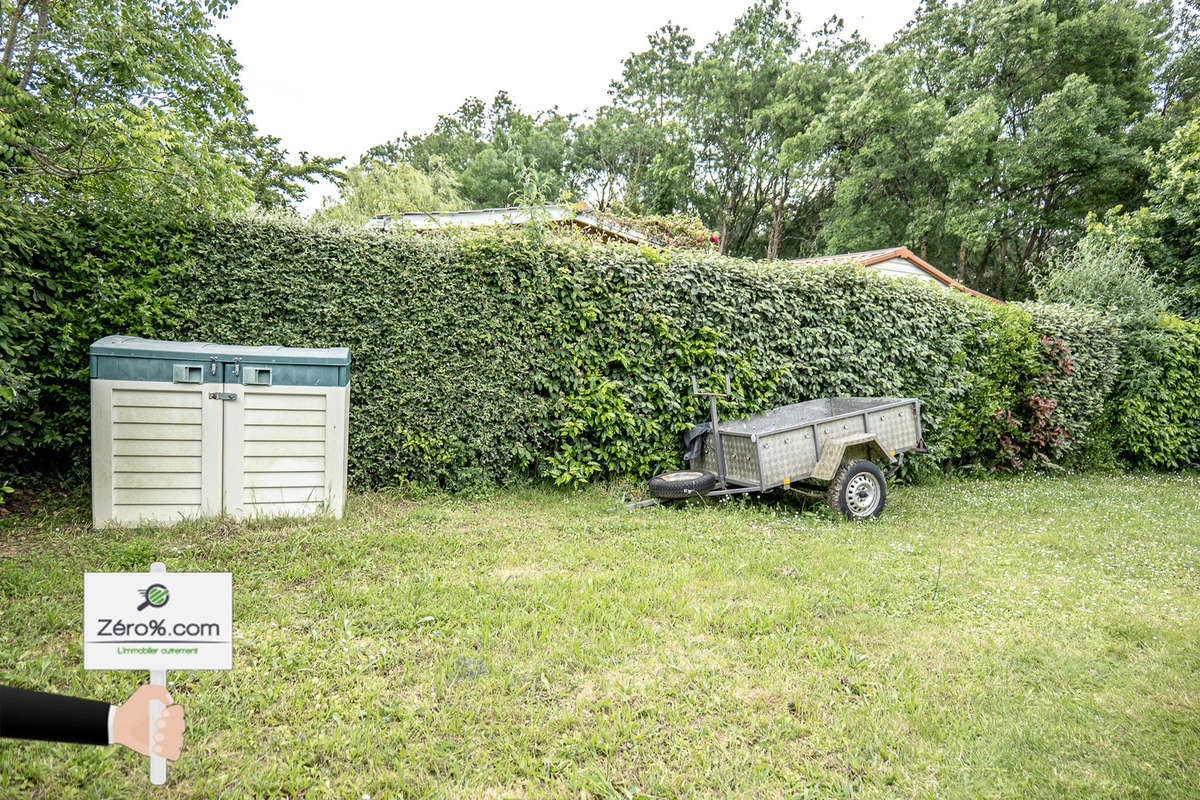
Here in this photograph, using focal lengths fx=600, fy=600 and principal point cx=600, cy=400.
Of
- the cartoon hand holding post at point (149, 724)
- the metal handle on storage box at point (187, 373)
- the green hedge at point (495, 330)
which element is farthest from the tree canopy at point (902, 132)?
the cartoon hand holding post at point (149, 724)

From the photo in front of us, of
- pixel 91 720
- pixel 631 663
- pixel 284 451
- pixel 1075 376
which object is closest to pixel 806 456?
pixel 631 663

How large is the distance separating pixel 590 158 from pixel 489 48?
10.9 m

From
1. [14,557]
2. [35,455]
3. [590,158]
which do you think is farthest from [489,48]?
[14,557]

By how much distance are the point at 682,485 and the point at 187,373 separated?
13.6 ft

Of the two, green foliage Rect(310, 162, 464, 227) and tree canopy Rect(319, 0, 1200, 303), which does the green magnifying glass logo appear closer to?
tree canopy Rect(319, 0, 1200, 303)

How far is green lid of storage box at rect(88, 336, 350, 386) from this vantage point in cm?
418

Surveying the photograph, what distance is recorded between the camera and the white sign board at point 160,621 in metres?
1.69

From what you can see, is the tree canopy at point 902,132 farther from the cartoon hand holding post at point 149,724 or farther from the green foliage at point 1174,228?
the cartoon hand holding post at point 149,724

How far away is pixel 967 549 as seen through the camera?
500 centimetres

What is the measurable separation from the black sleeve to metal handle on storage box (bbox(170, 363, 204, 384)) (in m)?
3.28

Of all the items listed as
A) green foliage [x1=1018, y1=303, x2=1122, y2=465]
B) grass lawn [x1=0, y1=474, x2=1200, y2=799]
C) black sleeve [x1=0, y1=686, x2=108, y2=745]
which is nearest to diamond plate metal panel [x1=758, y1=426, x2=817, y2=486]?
grass lawn [x1=0, y1=474, x2=1200, y2=799]

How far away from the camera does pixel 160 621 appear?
5.64 ft

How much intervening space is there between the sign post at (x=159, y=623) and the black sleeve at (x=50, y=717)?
167 millimetres

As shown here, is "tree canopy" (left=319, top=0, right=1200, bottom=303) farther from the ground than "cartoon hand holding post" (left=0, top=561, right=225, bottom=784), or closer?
farther from the ground
